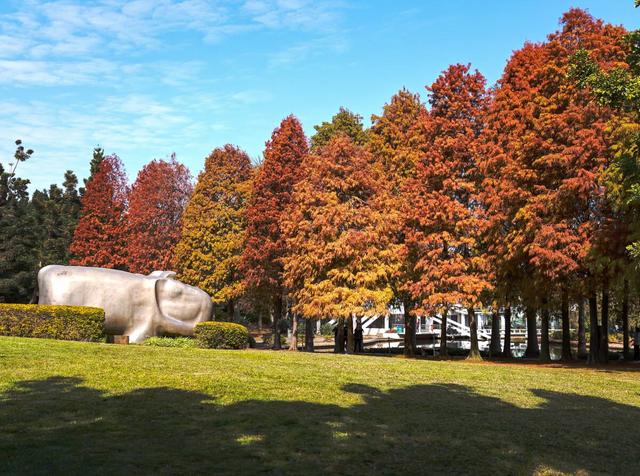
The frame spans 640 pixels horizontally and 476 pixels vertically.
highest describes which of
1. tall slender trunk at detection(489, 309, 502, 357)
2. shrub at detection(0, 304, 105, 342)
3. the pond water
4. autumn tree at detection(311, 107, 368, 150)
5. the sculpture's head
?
autumn tree at detection(311, 107, 368, 150)

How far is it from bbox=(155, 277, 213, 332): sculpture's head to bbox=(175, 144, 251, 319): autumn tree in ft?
40.9

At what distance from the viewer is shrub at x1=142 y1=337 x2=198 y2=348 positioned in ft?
75.1

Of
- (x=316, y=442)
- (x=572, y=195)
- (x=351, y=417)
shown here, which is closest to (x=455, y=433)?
(x=351, y=417)

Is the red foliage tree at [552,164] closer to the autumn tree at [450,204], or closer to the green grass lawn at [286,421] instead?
the autumn tree at [450,204]

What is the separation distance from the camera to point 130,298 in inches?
949

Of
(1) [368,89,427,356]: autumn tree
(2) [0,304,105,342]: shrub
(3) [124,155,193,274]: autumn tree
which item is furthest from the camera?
(3) [124,155,193,274]: autumn tree

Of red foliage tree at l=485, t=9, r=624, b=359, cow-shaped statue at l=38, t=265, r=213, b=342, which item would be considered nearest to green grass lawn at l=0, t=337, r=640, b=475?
cow-shaped statue at l=38, t=265, r=213, b=342

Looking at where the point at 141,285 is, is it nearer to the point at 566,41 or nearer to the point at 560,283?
the point at 560,283

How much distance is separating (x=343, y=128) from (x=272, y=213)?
10048 mm

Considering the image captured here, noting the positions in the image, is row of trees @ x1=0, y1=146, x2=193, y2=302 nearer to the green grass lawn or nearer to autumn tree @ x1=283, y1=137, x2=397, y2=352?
autumn tree @ x1=283, y1=137, x2=397, y2=352

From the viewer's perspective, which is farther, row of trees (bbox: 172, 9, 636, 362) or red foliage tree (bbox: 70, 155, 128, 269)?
red foliage tree (bbox: 70, 155, 128, 269)

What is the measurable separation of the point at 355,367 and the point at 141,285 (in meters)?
11.4

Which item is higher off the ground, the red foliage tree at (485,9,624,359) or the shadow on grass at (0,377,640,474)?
the red foliage tree at (485,9,624,359)

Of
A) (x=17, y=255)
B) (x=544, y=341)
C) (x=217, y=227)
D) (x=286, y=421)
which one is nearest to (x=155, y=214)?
(x=217, y=227)
